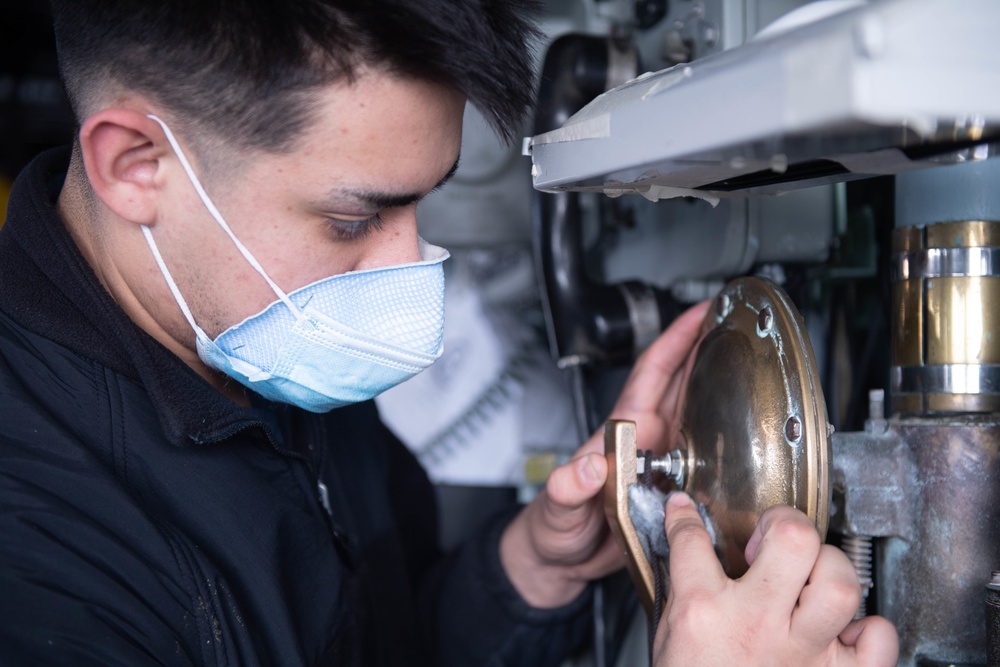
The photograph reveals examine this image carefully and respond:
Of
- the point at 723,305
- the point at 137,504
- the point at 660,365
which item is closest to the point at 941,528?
the point at 723,305

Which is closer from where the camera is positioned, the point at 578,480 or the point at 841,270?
the point at 578,480

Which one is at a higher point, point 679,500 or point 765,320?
point 765,320

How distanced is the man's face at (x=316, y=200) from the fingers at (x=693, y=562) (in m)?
0.40

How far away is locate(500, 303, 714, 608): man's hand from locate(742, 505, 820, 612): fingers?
269 mm

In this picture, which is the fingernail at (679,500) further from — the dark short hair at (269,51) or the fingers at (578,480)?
the dark short hair at (269,51)

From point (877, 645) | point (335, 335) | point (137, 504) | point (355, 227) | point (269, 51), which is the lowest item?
point (877, 645)

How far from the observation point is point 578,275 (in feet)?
3.72

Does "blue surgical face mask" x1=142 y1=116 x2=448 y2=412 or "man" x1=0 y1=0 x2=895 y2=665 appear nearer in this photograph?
"man" x1=0 y1=0 x2=895 y2=665

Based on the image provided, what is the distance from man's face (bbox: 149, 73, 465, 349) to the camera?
2.38 feet

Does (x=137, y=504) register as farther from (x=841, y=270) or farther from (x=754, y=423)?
(x=841, y=270)

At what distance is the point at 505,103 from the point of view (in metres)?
0.77

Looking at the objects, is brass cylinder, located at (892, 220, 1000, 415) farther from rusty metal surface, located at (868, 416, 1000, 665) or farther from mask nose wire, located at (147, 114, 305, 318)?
mask nose wire, located at (147, 114, 305, 318)

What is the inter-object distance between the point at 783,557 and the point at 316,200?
490mm

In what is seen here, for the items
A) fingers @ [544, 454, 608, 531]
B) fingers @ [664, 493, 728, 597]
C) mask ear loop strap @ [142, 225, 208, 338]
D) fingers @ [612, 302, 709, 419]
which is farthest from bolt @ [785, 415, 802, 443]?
mask ear loop strap @ [142, 225, 208, 338]
